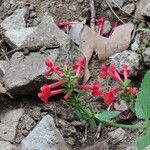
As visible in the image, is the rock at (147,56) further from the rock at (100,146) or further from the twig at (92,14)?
the rock at (100,146)

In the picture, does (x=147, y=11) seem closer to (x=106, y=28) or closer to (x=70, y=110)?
(x=106, y=28)

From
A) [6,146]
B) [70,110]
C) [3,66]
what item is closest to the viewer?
[6,146]

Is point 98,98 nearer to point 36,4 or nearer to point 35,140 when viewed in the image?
point 35,140

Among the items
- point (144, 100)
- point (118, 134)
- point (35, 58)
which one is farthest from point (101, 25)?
point (144, 100)

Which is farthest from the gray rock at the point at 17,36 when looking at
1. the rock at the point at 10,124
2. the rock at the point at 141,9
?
the rock at the point at 141,9

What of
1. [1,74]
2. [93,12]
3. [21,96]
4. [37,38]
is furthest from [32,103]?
[93,12]

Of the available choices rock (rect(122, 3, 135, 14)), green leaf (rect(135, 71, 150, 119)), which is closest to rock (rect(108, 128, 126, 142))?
green leaf (rect(135, 71, 150, 119))

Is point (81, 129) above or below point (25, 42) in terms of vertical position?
below
